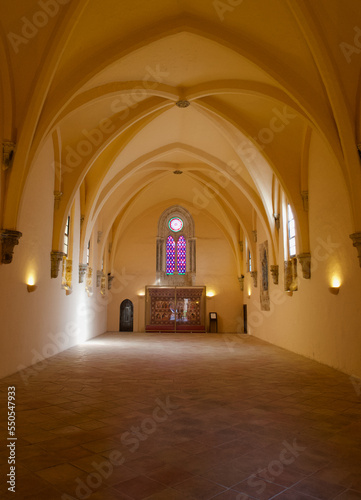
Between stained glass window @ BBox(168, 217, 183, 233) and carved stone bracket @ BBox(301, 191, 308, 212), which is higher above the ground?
stained glass window @ BBox(168, 217, 183, 233)

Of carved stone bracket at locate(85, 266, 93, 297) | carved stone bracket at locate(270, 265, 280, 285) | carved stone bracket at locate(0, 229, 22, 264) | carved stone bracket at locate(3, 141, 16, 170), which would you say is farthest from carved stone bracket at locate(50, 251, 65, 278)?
carved stone bracket at locate(270, 265, 280, 285)

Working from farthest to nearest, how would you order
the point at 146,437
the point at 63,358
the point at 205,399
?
the point at 63,358 → the point at 205,399 → the point at 146,437

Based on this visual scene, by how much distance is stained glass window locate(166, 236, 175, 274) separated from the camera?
2050 cm

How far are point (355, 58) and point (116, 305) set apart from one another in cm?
1581

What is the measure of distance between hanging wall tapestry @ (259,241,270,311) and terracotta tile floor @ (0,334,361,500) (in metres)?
6.84

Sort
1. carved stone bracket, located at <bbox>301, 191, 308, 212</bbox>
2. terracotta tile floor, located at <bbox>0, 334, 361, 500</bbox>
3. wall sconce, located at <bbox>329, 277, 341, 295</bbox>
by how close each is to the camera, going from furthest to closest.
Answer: carved stone bracket, located at <bbox>301, 191, 308, 212</bbox> → wall sconce, located at <bbox>329, 277, 341, 295</bbox> → terracotta tile floor, located at <bbox>0, 334, 361, 500</bbox>

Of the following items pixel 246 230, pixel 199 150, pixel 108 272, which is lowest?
pixel 108 272

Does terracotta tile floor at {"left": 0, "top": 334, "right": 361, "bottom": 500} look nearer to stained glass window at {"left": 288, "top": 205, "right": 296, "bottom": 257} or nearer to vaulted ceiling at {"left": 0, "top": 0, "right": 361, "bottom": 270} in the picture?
vaulted ceiling at {"left": 0, "top": 0, "right": 361, "bottom": 270}

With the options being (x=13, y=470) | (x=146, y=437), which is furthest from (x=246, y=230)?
(x=13, y=470)

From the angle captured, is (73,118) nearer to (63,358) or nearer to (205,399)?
(63,358)

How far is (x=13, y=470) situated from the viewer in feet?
9.98

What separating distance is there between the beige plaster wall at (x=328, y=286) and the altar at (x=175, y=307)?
8347 mm

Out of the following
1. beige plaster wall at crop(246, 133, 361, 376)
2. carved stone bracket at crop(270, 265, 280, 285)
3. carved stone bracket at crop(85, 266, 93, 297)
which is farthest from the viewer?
carved stone bracket at crop(85, 266, 93, 297)

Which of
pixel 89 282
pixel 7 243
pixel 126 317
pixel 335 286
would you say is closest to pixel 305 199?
pixel 335 286
